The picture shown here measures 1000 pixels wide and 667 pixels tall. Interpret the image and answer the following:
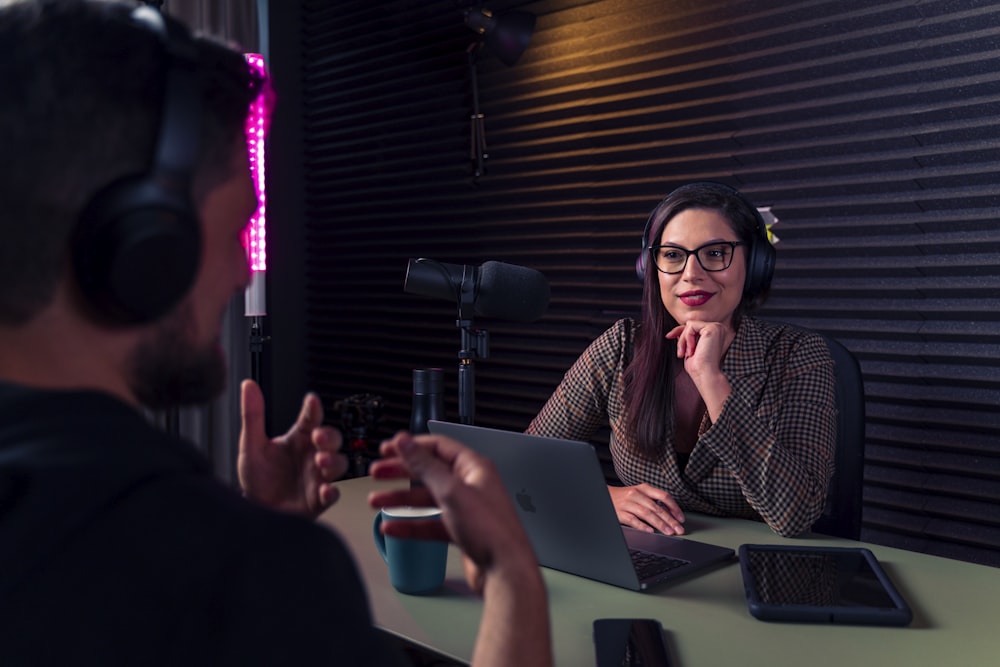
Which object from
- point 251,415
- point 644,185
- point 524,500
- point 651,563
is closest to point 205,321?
point 251,415

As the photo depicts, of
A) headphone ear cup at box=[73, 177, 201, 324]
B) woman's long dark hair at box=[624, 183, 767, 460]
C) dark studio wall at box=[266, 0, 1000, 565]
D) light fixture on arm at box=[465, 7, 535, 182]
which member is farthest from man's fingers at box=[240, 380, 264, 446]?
light fixture on arm at box=[465, 7, 535, 182]

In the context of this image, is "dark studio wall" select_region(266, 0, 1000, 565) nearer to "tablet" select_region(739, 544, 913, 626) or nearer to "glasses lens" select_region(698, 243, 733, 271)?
"glasses lens" select_region(698, 243, 733, 271)

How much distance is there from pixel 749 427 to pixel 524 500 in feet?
1.96

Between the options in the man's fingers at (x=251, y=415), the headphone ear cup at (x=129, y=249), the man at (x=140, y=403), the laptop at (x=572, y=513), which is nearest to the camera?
the man at (x=140, y=403)

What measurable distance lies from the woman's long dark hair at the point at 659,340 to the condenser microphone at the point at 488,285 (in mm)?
514

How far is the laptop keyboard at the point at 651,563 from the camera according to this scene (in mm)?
1295

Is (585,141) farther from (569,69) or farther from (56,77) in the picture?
(56,77)

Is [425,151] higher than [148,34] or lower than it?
higher

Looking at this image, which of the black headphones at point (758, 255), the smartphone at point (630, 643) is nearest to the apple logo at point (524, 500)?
the smartphone at point (630, 643)

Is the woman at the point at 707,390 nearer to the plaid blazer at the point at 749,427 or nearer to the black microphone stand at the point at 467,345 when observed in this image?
the plaid blazer at the point at 749,427

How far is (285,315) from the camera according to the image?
424 centimetres

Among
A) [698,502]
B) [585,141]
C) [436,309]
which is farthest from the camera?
[436,309]

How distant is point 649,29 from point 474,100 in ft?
2.59

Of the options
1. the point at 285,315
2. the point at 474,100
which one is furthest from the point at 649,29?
the point at 285,315
